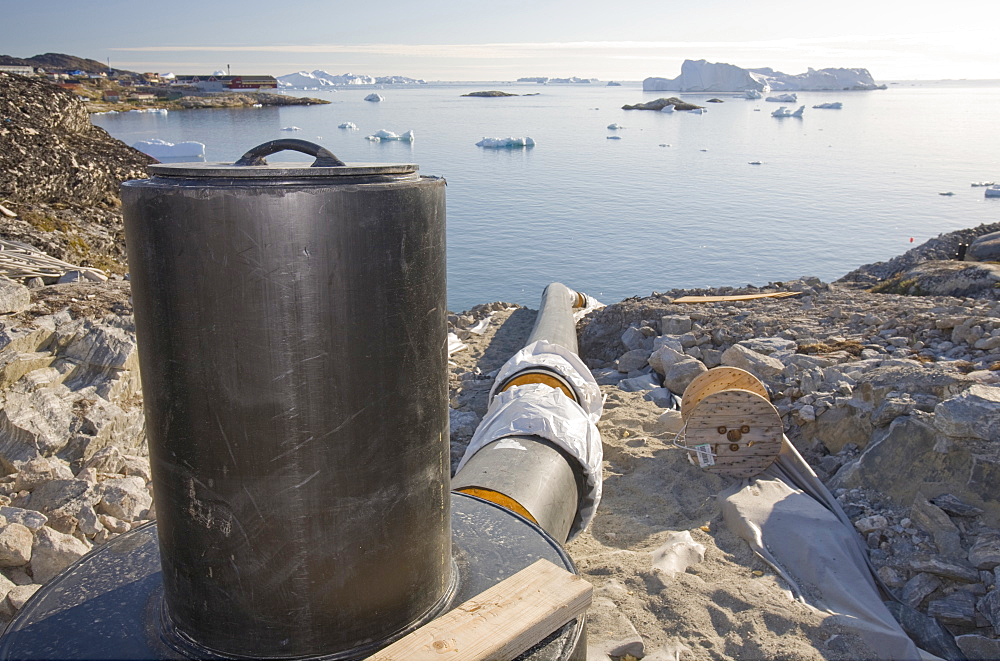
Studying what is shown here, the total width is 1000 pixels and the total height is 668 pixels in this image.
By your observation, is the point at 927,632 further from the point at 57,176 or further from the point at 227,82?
the point at 227,82

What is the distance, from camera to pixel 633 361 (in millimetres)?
7605

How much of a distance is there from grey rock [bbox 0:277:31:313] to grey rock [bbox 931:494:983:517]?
6.80 m

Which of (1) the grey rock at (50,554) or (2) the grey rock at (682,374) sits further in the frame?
(2) the grey rock at (682,374)

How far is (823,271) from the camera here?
15.3 metres

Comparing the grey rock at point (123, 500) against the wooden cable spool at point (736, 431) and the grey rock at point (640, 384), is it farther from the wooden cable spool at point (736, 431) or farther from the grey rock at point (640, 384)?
the grey rock at point (640, 384)

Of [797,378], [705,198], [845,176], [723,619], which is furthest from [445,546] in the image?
[845,176]

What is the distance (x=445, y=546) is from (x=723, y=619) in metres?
1.78

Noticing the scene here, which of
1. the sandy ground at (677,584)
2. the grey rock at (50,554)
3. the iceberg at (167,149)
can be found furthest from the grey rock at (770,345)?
the iceberg at (167,149)

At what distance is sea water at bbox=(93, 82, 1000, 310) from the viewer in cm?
1546

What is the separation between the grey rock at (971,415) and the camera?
4.18 metres

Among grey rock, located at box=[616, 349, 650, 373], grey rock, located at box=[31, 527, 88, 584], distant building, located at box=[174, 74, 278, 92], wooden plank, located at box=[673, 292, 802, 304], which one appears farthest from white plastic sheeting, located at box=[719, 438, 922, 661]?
distant building, located at box=[174, 74, 278, 92]

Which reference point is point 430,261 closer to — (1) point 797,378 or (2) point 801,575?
(2) point 801,575

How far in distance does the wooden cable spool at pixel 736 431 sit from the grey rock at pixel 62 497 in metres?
3.64

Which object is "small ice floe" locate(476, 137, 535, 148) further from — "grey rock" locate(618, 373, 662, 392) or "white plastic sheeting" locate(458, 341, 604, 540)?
"white plastic sheeting" locate(458, 341, 604, 540)
